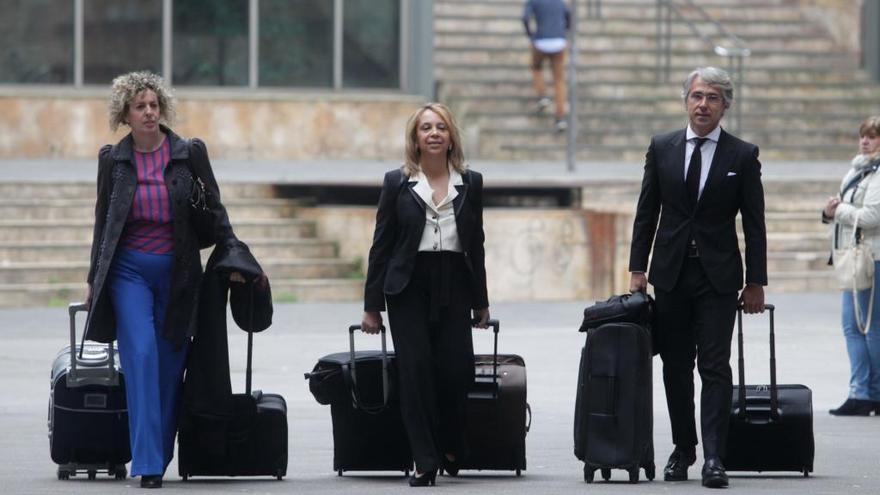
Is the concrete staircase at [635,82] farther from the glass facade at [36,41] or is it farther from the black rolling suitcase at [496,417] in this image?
the black rolling suitcase at [496,417]

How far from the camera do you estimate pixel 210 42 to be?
24.3m

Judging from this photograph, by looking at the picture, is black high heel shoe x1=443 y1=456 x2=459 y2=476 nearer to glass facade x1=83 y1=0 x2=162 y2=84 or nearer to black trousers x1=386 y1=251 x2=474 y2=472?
black trousers x1=386 y1=251 x2=474 y2=472

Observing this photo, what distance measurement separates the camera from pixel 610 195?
18.5 metres

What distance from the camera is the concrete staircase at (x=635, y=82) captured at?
24.1m

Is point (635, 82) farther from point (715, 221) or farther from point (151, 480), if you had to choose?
point (151, 480)

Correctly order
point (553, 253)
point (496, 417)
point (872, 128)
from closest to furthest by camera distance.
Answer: point (496, 417) → point (872, 128) → point (553, 253)

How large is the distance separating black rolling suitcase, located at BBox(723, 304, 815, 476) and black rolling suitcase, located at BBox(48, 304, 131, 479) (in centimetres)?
260

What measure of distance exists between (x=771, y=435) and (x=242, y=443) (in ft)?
7.43

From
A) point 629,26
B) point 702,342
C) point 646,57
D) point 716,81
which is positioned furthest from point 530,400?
point 629,26

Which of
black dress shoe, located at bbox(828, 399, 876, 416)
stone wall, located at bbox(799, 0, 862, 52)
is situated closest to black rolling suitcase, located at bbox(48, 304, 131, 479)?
black dress shoe, located at bbox(828, 399, 876, 416)

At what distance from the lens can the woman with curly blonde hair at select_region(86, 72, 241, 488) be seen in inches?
315

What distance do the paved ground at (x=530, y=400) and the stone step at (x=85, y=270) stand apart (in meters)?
0.98

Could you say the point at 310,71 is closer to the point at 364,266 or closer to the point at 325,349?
the point at 364,266

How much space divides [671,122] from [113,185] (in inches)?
664
